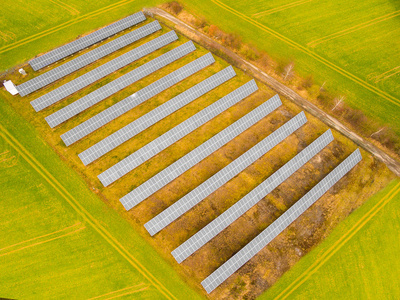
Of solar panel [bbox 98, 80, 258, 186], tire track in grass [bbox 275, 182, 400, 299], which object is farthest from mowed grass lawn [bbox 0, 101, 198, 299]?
tire track in grass [bbox 275, 182, 400, 299]

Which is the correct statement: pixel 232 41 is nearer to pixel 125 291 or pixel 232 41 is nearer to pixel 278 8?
pixel 278 8

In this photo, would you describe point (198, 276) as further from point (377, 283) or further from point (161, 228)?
point (377, 283)

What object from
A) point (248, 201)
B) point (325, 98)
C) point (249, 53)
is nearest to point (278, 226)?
point (248, 201)

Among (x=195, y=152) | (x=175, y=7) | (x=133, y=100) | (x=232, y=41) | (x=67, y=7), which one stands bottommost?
(x=195, y=152)

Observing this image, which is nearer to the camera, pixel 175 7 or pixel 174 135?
pixel 174 135

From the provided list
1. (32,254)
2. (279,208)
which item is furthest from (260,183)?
(32,254)

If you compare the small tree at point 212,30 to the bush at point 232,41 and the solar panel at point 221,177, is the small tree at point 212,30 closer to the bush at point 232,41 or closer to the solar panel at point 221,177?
the bush at point 232,41

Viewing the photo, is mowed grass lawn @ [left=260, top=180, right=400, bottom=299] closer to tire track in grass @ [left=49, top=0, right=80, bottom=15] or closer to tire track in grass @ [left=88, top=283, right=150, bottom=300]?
tire track in grass @ [left=88, top=283, right=150, bottom=300]
